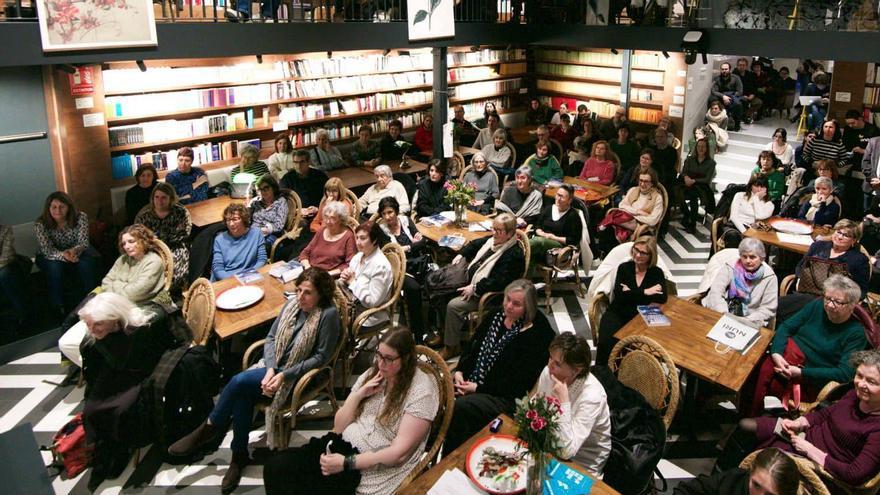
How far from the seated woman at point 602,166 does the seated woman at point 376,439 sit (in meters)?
5.88

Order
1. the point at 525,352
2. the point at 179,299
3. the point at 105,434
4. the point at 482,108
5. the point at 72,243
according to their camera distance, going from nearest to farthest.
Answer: the point at 525,352 → the point at 105,434 → the point at 72,243 → the point at 179,299 → the point at 482,108

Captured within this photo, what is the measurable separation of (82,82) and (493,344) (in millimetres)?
6159

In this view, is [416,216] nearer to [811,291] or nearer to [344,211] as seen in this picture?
[344,211]

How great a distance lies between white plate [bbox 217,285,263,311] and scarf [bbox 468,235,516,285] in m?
1.84

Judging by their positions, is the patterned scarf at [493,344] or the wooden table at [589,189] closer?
the patterned scarf at [493,344]

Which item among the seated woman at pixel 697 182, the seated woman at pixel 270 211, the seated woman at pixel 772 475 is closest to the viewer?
the seated woman at pixel 772 475

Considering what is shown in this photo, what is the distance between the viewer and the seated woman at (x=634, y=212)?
24.6 feet

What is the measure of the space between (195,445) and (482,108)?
10.0 metres

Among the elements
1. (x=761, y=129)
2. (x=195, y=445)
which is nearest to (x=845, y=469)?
(x=195, y=445)

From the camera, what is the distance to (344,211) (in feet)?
19.7

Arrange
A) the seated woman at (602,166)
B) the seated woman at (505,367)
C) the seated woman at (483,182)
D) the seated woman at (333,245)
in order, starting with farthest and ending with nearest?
the seated woman at (602,166)
the seated woman at (483,182)
the seated woman at (333,245)
the seated woman at (505,367)

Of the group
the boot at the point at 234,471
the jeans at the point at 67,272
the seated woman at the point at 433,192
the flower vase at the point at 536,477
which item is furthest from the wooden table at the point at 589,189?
the flower vase at the point at 536,477

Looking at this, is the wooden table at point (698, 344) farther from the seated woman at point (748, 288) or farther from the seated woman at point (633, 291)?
the seated woman at point (748, 288)

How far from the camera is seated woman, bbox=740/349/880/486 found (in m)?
3.41
